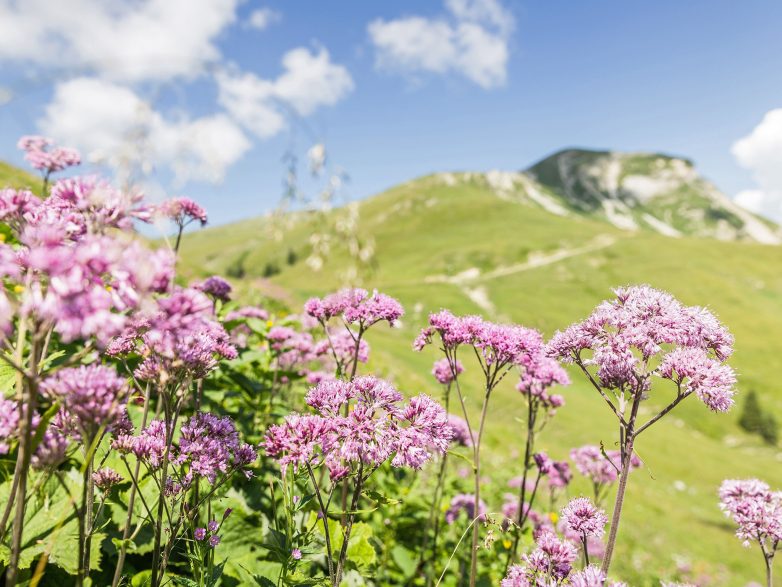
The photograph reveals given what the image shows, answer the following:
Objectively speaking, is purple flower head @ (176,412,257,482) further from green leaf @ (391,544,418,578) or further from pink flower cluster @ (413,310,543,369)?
green leaf @ (391,544,418,578)

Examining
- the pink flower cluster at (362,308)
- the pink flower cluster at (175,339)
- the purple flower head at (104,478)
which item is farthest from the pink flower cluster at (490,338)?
the purple flower head at (104,478)

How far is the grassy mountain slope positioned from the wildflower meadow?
0.81m

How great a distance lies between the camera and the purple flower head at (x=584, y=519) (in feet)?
12.5

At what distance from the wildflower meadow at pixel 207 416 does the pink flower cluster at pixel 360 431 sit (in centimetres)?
2

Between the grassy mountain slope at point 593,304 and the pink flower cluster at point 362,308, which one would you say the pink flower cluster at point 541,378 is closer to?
the pink flower cluster at point 362,308

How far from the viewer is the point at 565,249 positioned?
152 meters

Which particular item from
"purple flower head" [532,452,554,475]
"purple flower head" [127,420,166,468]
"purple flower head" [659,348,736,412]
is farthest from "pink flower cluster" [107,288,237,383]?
"purple flower head" [532,452,554,475]

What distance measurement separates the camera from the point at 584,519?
154 inches

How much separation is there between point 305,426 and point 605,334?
2639 millimetres

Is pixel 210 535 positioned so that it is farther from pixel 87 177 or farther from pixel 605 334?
pixel 605 334

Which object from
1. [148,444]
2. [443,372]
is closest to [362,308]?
[443,372]

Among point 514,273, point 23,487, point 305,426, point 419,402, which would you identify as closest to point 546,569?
point 419,402

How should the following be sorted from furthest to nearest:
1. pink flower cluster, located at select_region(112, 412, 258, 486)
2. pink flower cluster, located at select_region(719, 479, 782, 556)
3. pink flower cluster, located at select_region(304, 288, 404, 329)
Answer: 1. pink flower cluster, located at select_region(304, 288, 404, 329)
2. pink flower cluster, located at select_region(719, 479, 782, 556)
3. pink flower cluster, located at select_region(112, 412, 258, 486)

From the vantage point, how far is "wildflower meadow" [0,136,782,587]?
2.16 m
